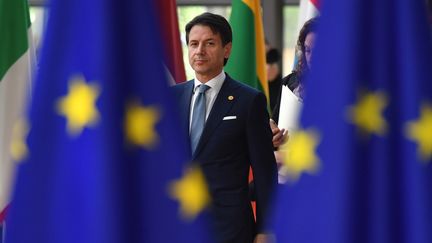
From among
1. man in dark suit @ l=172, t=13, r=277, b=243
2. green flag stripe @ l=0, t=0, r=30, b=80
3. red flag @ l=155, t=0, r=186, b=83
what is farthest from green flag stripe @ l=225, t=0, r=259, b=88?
man in dark suit @ l=172, t=13, r=277, b=243

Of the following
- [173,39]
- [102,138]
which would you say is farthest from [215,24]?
[102,138]

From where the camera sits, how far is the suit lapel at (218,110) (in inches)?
109

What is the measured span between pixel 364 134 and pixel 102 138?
1.34ft

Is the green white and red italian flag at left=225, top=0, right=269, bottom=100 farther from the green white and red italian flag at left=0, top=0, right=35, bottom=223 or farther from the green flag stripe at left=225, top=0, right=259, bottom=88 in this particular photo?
the green white and red italian flag at left=0, top=0, right=35, bottom=223

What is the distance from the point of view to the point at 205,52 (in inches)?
113

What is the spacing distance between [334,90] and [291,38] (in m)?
6.67

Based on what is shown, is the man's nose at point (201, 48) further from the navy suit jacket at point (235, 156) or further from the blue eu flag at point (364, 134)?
the blue eu flag at point (364, 134)

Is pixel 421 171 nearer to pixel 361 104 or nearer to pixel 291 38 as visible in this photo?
pixel 361 104

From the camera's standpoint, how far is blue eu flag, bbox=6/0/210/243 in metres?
1.34

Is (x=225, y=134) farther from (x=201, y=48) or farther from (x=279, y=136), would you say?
(x=279, y=136)

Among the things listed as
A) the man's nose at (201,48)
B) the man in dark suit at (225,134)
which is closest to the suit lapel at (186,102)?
the man in dark suit at (225,134)

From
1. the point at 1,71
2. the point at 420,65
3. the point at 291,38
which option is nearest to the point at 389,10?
the point at 420,65

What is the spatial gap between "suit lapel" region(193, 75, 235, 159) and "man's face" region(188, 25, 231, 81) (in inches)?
2.6

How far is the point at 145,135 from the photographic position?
1361 millimetres
